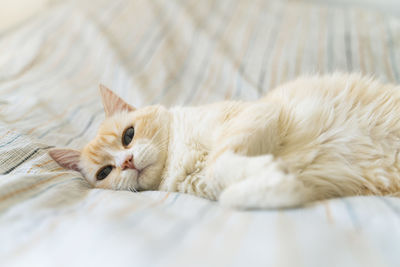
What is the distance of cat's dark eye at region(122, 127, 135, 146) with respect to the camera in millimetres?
1227

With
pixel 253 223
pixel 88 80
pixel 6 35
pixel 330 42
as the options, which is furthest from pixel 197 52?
pixel 253 223

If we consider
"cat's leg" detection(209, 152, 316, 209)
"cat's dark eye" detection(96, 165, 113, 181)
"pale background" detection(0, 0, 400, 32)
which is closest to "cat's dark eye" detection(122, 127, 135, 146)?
"cat's dark eye" detection(96, 165, 113, 181)

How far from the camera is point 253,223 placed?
0.72 meters

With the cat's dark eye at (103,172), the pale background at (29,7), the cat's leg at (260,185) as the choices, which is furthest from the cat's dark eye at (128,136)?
the pale background at (29,7)

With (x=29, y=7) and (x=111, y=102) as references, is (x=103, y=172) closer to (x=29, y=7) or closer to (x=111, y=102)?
(x=111, y=102)

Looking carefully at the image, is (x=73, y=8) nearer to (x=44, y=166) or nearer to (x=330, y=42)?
(x=44, y=166)

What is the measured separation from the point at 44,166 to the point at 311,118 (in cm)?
92

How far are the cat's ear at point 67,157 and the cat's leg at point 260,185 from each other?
0.64 m

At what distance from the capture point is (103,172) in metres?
1.23

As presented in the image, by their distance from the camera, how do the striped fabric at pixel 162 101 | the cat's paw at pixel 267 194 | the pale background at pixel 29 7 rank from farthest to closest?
the pale background at pixel 29 7, the cat's paw at pixel 267 194, the striped fabric at pixel 162 101

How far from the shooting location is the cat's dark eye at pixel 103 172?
48.1 inches

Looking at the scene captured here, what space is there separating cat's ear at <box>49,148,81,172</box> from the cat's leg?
64cm

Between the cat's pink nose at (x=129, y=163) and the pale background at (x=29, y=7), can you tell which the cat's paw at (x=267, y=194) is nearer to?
the cat's pink nose at (x=129, y=163)

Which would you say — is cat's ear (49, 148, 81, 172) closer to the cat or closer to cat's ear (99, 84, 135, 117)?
the cat
